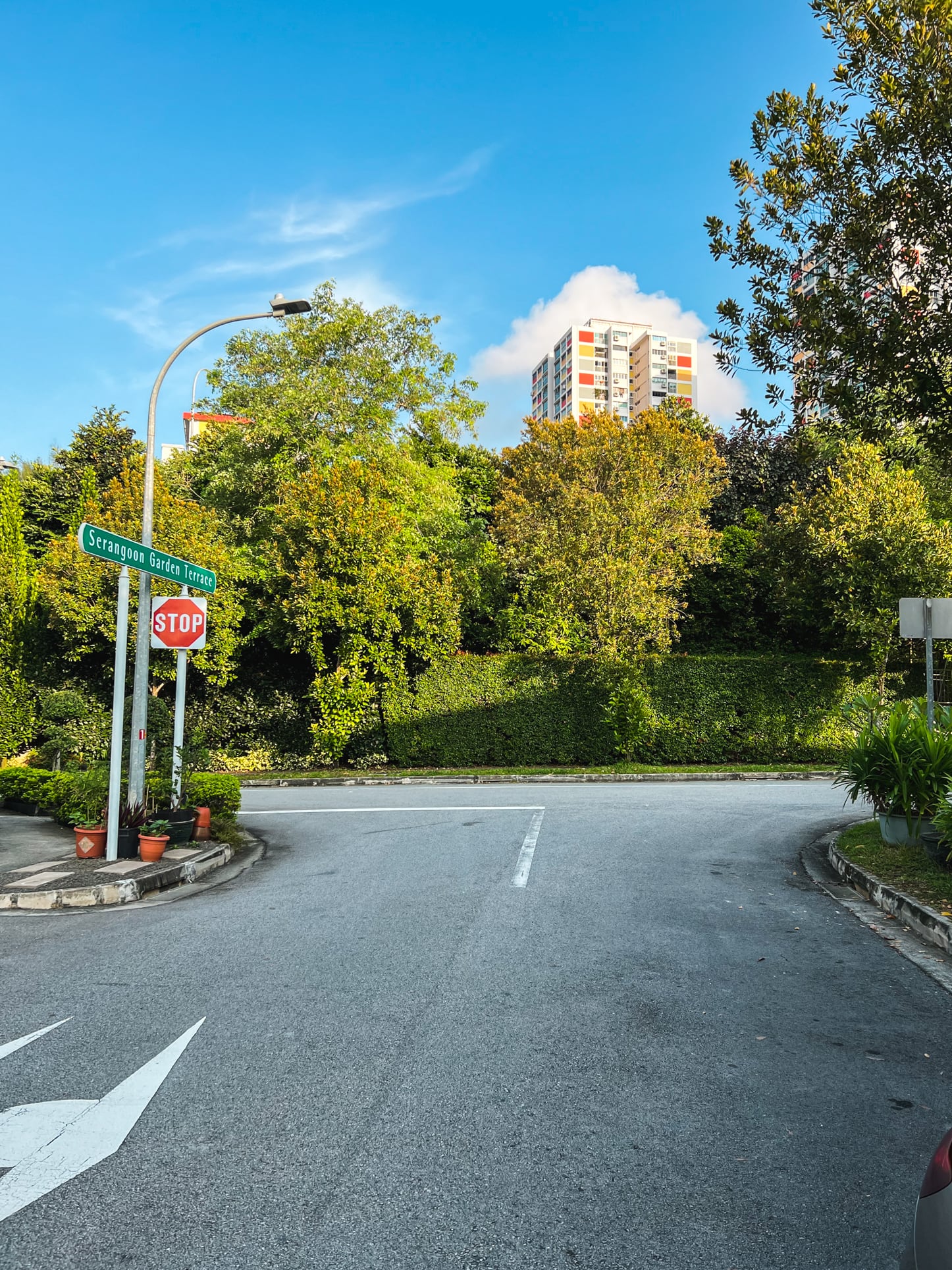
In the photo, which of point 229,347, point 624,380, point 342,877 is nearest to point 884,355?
point 342,877

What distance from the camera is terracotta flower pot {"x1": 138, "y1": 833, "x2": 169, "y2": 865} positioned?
9250 mm

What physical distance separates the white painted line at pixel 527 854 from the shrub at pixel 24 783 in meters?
8.08

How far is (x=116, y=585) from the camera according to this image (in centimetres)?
2323

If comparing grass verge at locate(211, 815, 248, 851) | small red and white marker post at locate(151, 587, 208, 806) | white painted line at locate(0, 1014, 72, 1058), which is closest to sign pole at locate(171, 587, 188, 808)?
small red and white marker post at locate(151, 587, 208, 806)

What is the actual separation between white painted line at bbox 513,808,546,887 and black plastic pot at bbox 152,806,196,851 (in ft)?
12.6

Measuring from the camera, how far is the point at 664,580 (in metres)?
23.1

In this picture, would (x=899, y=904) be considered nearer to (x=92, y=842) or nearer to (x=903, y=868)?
(x=903, y=868)

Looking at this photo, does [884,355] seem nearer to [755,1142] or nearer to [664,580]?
[755,1142]

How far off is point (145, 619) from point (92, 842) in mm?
2504

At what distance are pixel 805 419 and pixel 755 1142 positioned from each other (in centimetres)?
667

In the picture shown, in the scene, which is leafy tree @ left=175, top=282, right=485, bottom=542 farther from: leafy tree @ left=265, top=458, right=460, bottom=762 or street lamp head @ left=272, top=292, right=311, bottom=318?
street lamp head @ left=272, top=292, right=311, bottom=318

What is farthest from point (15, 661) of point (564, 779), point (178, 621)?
point (178, 621)

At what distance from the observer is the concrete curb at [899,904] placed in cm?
652

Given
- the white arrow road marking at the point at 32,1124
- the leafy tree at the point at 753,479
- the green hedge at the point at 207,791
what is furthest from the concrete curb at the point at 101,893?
the leafy tree at the point at 753,479
